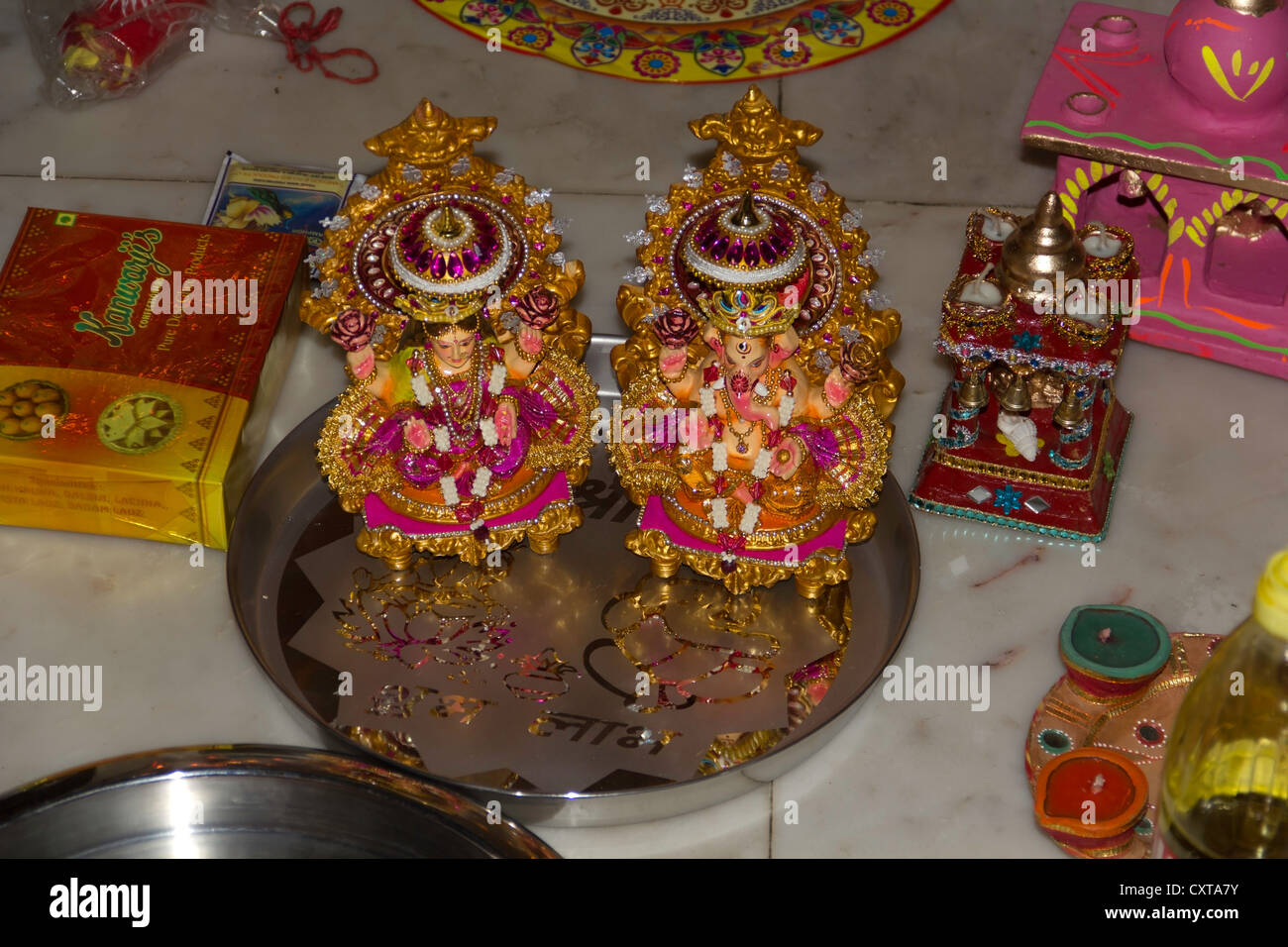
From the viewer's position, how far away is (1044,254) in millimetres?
1692

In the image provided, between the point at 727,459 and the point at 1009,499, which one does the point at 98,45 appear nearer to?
the point at 727,459

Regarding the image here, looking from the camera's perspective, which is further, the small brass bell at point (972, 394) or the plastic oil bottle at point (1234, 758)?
the small brass bell at point (972, 394)

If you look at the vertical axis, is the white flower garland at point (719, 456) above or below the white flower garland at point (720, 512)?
above

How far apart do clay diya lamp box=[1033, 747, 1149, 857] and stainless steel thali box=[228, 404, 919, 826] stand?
0.19 meters

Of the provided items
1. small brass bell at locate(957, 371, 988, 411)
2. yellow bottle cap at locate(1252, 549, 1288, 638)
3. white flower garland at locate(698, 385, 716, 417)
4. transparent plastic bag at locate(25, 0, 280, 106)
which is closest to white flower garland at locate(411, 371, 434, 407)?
white flower garland at locate(698, 385, 716, 417)

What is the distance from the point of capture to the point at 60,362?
184 centimetres

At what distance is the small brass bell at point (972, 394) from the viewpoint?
5.87ft

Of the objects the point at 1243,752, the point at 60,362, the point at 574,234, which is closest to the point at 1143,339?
the point at 574,234

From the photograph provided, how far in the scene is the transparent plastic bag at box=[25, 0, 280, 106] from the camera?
236 centimetres

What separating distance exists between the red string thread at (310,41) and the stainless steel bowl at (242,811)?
4.04 feet

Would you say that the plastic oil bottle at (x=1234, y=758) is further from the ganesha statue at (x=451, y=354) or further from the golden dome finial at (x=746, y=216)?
the ganesha statue at (x=451, y=354)

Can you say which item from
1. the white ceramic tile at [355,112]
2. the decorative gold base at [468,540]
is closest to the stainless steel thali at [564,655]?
the decorative gold base at [468,540]

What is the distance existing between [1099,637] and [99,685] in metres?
0.98

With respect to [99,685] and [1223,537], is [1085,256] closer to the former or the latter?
[1223,537]
